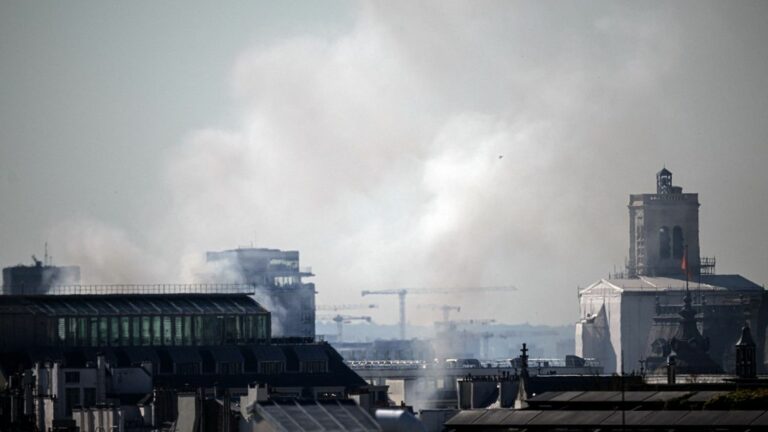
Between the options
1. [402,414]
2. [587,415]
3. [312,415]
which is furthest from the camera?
[312,415]

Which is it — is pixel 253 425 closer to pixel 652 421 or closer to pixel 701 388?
pixel 701 388

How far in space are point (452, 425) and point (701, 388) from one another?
27506 mm

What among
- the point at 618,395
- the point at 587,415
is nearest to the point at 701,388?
the point at 618,395

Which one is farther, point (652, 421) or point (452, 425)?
point (452, 425)

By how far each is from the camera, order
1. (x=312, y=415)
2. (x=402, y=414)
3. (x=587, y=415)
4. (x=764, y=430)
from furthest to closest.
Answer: (x=312, y=415), (x=402, y=414), (x=587, y=415), (x=764, y=430)

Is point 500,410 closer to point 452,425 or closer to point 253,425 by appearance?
point 452,425

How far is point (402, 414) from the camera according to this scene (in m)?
181

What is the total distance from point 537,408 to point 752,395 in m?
11.8

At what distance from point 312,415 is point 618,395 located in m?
21.5

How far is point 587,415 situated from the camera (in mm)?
169375

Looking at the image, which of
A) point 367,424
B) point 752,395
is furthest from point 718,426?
point 367,424

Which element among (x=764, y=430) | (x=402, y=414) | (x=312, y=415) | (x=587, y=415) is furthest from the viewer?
(x=312, y=415)

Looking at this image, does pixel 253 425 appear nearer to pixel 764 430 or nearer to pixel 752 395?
pixel 752 395

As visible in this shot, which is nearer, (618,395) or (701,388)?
(618,395)
